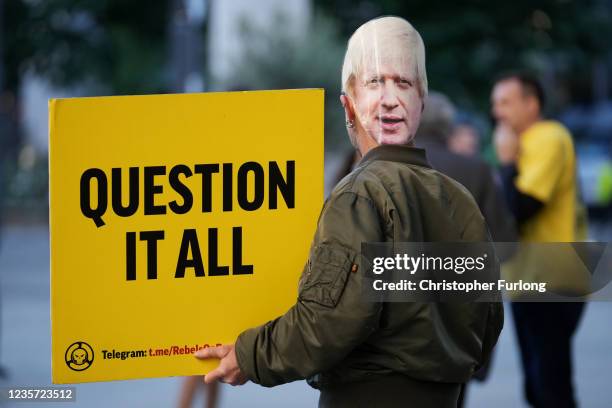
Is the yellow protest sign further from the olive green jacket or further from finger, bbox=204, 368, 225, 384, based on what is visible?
the olive green jacket

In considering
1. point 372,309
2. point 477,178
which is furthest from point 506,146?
point 372,309

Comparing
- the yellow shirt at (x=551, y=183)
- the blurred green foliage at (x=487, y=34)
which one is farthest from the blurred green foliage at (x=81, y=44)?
the yellow shirt at (x=551, y=183)

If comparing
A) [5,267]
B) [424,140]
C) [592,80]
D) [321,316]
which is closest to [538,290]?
[424,140]

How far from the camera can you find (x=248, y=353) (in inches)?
111

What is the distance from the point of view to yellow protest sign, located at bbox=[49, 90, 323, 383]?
9.43 ft

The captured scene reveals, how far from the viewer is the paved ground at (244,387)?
7.68 meters

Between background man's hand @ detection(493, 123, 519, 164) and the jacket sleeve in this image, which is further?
background man's hand @ detection(493, 123, 519, 164)

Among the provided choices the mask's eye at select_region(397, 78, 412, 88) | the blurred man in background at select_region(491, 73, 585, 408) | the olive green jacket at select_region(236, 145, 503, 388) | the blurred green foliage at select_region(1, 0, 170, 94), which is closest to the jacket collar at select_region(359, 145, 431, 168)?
the olive green jacket at select_region(236, 145, 503, 388)

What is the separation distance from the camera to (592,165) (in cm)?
2322

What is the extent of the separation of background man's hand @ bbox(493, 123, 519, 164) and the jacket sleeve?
3.26 metres

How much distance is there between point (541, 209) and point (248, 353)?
3131mm

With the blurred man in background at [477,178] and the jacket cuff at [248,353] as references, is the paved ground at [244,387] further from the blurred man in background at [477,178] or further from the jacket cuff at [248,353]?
the jacket cuff at [248,353]

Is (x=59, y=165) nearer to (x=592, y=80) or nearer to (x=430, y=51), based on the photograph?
(x=430, y=51)

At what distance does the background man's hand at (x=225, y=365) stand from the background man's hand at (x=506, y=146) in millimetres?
3208
